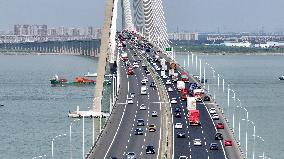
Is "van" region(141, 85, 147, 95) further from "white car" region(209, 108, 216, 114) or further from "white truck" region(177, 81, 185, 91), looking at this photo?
"white car" region(209, 108, 216, 114)

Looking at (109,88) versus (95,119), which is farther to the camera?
(109,88)

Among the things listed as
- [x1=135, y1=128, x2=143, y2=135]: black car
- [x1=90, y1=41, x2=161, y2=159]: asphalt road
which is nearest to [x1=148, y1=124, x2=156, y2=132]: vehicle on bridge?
[x1=90, y1=41, x2=161, y2=159]: asphalt road

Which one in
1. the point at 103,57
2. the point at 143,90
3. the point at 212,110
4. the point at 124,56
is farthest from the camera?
the point at 124,56

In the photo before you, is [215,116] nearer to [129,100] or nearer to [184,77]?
[129,100]

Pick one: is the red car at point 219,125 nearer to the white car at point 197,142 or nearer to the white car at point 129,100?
the white car at point 197,142

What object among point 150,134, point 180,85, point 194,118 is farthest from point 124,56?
point 150,134

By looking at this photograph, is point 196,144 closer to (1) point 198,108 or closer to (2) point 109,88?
(1) point 198,108

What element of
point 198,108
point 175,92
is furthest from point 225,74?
A: point 198,108

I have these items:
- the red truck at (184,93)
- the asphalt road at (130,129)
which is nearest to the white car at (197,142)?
the asphalt road at (130,129)

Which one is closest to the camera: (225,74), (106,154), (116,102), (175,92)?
(106,154)
